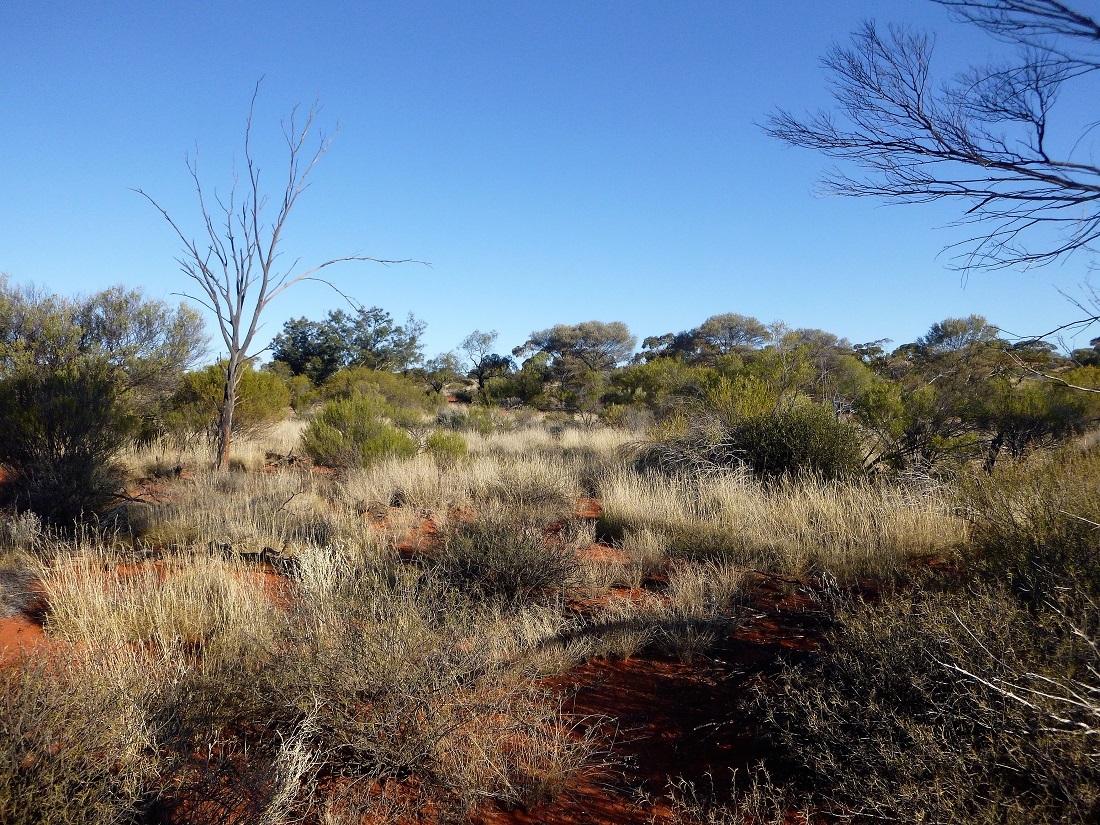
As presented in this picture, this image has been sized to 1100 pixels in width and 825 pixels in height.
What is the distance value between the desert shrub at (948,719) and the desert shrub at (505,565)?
241 centimetres

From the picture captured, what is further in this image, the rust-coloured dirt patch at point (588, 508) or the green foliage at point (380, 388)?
the green foliage at point (380, 388)

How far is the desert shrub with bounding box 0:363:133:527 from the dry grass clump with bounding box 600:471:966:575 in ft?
21.5

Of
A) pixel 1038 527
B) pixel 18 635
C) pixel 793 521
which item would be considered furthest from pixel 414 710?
pixel 793 521

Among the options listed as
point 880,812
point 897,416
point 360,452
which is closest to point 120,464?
point 360,452

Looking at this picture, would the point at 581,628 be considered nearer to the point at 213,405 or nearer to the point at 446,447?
the point at 446,447

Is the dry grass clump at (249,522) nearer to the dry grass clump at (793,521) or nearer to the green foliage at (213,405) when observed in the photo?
the dry grass clump at (793,521)

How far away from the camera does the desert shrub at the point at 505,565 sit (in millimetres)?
5215

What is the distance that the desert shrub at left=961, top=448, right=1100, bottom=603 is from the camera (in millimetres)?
3309

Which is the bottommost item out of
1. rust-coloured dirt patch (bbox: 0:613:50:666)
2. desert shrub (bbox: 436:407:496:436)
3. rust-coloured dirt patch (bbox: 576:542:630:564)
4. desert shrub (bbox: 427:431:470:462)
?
rust-coloured dirt patch (bbox: 576:542:630:564)

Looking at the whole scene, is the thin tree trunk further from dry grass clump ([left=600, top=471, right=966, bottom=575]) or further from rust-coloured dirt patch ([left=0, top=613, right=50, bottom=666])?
dry grass clump ([left=600, top=471, right=966, bottom=575])

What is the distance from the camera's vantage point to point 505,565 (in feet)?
17.4

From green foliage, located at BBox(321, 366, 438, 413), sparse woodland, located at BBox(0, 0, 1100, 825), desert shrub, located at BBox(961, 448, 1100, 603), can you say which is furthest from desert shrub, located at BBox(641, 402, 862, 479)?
green foliage, located at BBox(321, 366, 438, 413)

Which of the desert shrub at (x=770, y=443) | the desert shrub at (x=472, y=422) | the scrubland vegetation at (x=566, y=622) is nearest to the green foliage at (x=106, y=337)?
the scrubland vegetation at (x=566, y=622)

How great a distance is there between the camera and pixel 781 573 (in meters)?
5.68
